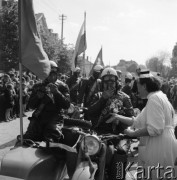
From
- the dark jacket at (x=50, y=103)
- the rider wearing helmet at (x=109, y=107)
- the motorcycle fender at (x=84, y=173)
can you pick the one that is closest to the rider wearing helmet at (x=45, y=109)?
the dark jacket at (x=50, y=103)

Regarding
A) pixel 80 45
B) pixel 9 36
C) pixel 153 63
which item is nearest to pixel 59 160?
pixel 80 45

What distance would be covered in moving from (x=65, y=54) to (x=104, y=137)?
3526 centimetres

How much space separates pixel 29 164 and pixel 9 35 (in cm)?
2028

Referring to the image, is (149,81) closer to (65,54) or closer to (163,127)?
(163,127)

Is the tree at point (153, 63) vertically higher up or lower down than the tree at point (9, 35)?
lower down

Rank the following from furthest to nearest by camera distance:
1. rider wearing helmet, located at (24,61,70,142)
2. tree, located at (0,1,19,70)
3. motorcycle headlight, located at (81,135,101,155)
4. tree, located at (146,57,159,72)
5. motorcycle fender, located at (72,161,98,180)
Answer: tree, located at (146,57,159,72) < tree, located at (0,1,19,70) < rider wearing helmet, located at (24,61,70,142) < motorcycle headlight, located at (81,135,101,155) < motorcycle fender, located at (72,161,98,180)

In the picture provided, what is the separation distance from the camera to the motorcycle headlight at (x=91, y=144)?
285 centimetres

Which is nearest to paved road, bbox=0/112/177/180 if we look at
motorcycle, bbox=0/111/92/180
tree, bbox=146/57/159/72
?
motorcycle, bbox=0/111/92/180

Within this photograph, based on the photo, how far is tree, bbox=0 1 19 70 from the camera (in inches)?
854

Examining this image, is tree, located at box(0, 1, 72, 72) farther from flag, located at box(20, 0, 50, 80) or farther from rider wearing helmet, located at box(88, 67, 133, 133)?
rider wearing helmet, located at box(88, 67, 133, 133)

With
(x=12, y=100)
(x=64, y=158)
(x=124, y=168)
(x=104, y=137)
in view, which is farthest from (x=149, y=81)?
(x=12, y=100)

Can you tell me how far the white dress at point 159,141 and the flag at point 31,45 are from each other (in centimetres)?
158

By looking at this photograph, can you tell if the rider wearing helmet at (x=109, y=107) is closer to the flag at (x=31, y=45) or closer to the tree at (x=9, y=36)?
the flag at (x=31, y=45)

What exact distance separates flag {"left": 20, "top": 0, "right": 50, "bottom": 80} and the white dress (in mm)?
1581
